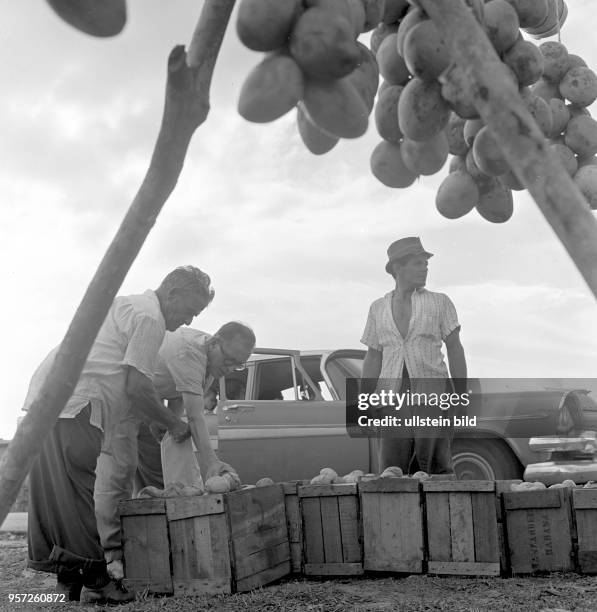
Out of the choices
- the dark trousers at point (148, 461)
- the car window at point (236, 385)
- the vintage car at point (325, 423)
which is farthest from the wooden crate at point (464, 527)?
the car window at point (236, 385)

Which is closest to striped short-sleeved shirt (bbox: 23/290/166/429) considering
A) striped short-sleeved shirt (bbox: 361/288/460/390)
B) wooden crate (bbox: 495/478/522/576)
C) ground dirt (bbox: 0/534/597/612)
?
ground dirt (bbox: 0/534/597/612)

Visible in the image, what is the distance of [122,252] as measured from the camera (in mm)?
926

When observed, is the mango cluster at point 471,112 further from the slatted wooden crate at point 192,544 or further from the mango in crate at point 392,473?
the mango in crate at point 392,473

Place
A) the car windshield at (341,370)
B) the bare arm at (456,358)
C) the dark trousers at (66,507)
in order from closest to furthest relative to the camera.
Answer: the dark trousers at (66,507) < the bare arm at (456,358) < the car windshield at (341,370)

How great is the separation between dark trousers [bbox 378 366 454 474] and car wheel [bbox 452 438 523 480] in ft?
7.29

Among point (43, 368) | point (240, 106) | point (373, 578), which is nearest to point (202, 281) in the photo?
point (43, 368)

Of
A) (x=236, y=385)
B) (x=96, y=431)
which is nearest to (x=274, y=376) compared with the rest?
(x=236, y=385)

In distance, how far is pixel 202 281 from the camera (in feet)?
12.6

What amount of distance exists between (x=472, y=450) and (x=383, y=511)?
2827 millimetres

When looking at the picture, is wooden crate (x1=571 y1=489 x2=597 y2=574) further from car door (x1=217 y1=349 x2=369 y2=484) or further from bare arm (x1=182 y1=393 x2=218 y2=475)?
car door (x1=217 y1=349 x2=369 y2=484)

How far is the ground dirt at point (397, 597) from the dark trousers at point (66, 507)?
19 centimetres

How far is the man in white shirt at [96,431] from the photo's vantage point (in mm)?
3328

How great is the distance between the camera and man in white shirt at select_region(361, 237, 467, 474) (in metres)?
4.09

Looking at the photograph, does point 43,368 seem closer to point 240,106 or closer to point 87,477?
point 87,477
